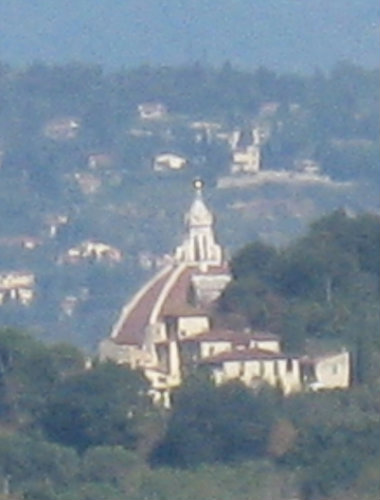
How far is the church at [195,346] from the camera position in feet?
93.9

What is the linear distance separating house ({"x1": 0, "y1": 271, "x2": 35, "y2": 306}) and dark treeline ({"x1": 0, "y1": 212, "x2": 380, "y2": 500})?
27.3 meters

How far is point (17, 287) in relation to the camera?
61.6 m

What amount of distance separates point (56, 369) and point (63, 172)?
2093 inches

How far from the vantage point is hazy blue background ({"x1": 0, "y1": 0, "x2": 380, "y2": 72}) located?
335ft

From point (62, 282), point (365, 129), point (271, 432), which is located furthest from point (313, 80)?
point (271, 432)

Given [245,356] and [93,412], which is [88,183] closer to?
[245,356]

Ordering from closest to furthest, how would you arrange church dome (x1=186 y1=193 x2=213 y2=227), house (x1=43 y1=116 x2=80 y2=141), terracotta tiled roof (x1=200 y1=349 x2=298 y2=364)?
terracotta tiled roof (x1=200 y1=349 x2=298 y2=364) < church dome (x1=186 y1=193 x2=213 y2=227) < house (x1=43 y1=116 x2=80 y2=141)

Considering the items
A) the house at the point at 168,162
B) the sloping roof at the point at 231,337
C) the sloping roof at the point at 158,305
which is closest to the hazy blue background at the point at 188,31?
the house at the point at 168,162

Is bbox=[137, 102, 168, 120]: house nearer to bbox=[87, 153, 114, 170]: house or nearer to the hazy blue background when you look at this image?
bbox=[87, 153, 114, 170]: house

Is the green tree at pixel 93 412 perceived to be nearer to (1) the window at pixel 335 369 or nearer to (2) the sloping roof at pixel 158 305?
(1) the window at pixel 335 369

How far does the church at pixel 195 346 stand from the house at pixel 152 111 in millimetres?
49671

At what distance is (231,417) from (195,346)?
5137 mm

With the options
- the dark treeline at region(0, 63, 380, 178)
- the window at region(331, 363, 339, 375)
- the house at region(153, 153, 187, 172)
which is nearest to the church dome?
the window at region(331, 363, 339, 375)

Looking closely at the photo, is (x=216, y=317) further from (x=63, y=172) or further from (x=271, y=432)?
(x=63, y=172)
